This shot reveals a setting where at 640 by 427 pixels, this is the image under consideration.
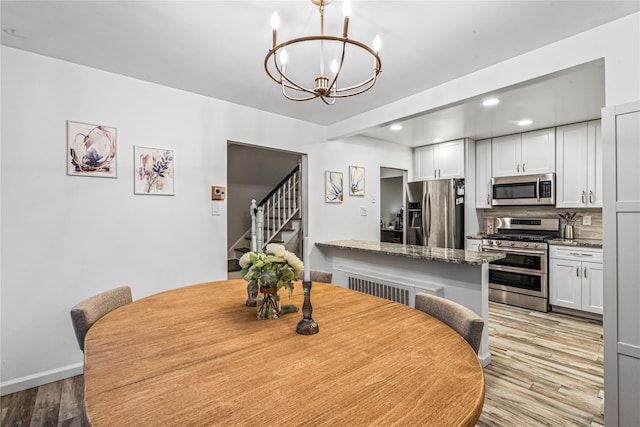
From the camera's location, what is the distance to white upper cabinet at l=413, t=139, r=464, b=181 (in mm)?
4750

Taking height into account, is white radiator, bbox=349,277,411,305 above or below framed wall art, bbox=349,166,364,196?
below

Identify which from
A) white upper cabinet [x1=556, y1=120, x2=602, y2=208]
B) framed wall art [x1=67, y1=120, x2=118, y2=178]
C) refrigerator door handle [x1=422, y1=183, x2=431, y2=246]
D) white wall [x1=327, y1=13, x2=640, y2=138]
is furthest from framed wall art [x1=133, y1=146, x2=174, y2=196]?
white upper cabinet [x1=556, y1=120, x2=602, y2=208]

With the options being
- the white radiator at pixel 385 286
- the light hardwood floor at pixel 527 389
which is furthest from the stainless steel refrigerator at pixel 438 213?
the white radiator at pixel 385 286

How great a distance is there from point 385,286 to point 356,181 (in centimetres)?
173

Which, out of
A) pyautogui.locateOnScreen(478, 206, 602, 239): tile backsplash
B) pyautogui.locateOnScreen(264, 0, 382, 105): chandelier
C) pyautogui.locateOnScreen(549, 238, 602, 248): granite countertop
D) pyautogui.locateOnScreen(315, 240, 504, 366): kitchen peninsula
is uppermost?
pyautogui.locateOnScreen(264, 0, 382, 105): chandelier

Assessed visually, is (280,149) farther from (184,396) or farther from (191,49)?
(184,396)

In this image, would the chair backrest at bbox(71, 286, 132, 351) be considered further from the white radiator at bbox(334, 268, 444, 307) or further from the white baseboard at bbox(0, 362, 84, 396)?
the white radiator at bbox(334, 268, 444, 307)

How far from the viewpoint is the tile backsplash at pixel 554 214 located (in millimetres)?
3953

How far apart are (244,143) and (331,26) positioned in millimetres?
1733

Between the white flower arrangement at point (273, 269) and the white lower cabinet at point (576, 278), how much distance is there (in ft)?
12.7

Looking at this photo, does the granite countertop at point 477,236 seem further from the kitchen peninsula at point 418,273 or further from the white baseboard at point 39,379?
the white baseboard at point 39,379

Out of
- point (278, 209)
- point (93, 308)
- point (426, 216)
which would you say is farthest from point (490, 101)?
point (93, 308)

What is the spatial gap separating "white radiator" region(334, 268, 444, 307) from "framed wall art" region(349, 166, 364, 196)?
3.90 ft

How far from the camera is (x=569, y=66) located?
78.7 inches
